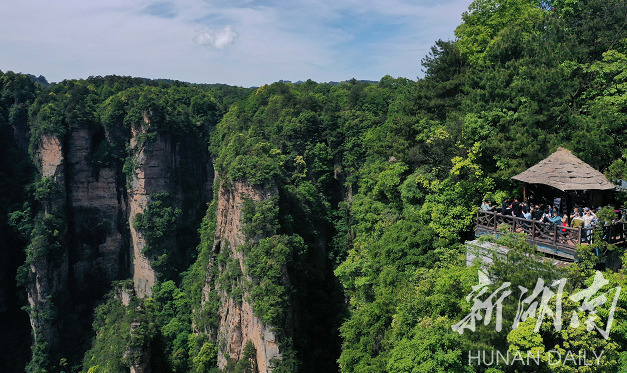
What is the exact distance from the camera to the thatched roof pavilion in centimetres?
1449

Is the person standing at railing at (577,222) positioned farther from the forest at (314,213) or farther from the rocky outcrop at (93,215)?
the rocky outcrop at (93,215)

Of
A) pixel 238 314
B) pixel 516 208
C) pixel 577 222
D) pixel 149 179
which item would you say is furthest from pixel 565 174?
pixel 149 179

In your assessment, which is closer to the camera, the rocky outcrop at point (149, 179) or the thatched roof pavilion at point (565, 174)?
the thatched roof pavilion at point (565, 174)

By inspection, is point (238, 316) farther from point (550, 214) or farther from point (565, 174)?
point (565, 174)

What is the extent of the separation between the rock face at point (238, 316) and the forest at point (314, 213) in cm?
20

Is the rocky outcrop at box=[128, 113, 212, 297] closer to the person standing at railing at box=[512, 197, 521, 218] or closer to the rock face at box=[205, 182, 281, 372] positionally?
the rock face at box=[205, 182, 281, 372]

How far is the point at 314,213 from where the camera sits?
4206cm

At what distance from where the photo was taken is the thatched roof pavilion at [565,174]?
14.5m

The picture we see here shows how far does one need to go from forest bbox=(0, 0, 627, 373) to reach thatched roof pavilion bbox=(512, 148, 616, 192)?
1.22 metres

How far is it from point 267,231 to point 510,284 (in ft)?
68.8

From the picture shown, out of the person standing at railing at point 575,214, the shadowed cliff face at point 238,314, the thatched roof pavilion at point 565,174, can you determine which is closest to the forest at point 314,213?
the shadowed cliff face at point 238,314

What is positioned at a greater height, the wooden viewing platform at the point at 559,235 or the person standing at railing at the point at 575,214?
the person standing at railing at the point at 575,214

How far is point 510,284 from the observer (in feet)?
37.1

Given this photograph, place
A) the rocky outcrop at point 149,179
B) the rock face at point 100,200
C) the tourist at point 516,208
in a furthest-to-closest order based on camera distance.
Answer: the rocky outcrop at point 149,179 < the rock face at point 100,200 < the tourist at point 516,208
